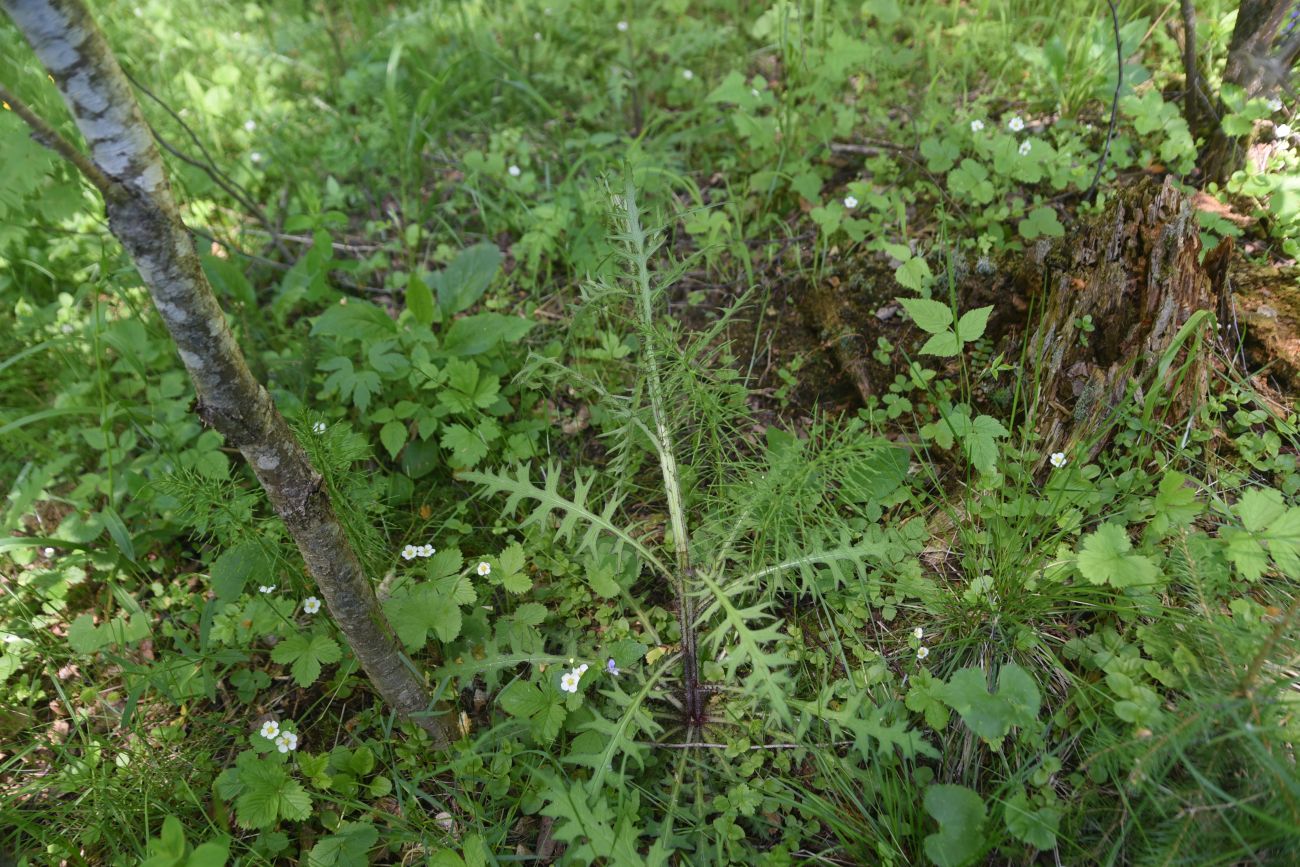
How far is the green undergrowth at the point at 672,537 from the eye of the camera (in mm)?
1681

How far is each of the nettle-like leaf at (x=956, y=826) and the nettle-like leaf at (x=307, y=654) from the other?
1.52m

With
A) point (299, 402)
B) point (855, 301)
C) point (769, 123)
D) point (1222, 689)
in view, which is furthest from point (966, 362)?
point (299, 402)

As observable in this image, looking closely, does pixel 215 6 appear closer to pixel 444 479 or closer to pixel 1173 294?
pixel 444 479

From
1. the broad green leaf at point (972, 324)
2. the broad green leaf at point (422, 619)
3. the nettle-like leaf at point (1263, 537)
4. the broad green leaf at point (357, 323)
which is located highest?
the broad green leaf at point (357, 323)

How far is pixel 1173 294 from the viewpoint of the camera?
2162 mm

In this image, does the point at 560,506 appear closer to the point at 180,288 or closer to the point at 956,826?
the point at 180,288

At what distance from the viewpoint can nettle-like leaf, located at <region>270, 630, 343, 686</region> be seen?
1988mm

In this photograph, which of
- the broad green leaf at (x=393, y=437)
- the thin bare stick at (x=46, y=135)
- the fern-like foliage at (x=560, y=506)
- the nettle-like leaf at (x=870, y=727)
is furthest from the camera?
the broad green leaf at (x=393, y=437)

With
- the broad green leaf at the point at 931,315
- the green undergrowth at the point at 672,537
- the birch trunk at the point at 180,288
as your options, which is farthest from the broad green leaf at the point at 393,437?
the broad green leaf at the point at 931,315

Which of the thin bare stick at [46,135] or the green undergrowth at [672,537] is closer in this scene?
the thin bare stick at [46,135]

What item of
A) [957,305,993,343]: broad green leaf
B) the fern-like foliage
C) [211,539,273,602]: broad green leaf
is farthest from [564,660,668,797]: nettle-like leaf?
[957,305,993,343]: broad green leaf

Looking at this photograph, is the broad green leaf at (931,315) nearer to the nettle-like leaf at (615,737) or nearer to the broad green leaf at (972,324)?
the broad green leaf at (972,324)

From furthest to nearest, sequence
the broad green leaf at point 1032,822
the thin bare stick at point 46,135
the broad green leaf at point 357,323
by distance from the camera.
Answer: the broad green leaf at point 357,323 < the broad green leaf at point 1032,822 < the thin bare stick at point 46,135

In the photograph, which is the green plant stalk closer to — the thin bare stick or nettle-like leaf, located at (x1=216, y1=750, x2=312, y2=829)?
nettle-like leaf, located at (x1=216, y1=750, x2=312, y2=829)
